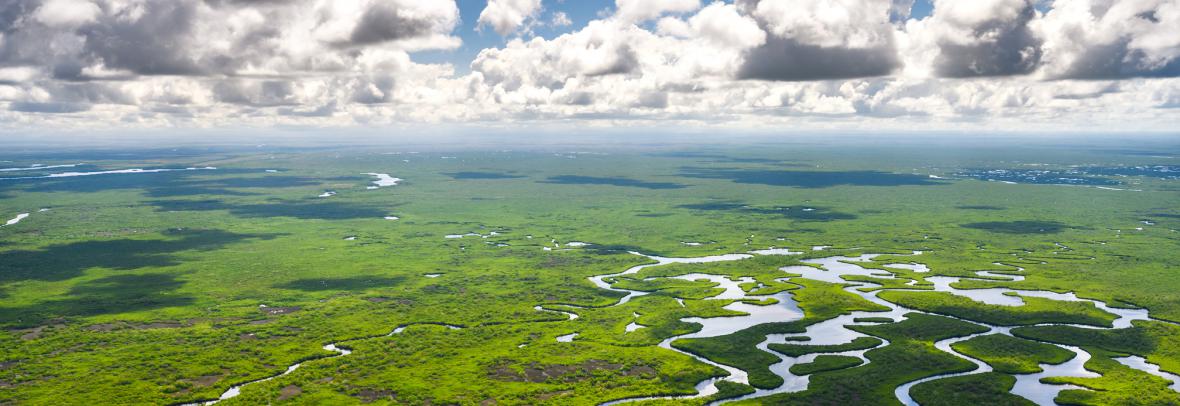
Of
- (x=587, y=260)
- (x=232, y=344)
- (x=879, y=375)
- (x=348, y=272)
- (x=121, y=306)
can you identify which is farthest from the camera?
(x=587, y=260)

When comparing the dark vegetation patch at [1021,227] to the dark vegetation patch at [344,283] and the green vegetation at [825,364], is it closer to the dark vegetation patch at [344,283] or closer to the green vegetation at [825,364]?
the green vegetation at [825,364]

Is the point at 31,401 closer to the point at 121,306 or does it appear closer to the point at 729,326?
the point at 121,306

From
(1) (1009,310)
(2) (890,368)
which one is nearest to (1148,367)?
(1) (1009,310)

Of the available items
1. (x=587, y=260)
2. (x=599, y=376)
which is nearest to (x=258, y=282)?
(x=587, y=260)

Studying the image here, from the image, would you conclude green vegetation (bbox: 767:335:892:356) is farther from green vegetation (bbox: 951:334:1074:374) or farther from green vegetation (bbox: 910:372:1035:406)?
green vegetation (bbox: 910:372:1035:406)

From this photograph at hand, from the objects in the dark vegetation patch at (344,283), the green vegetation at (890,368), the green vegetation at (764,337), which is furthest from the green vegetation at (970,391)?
the dark vegetation patch at (344,283)

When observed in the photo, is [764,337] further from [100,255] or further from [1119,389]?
[100,255]
